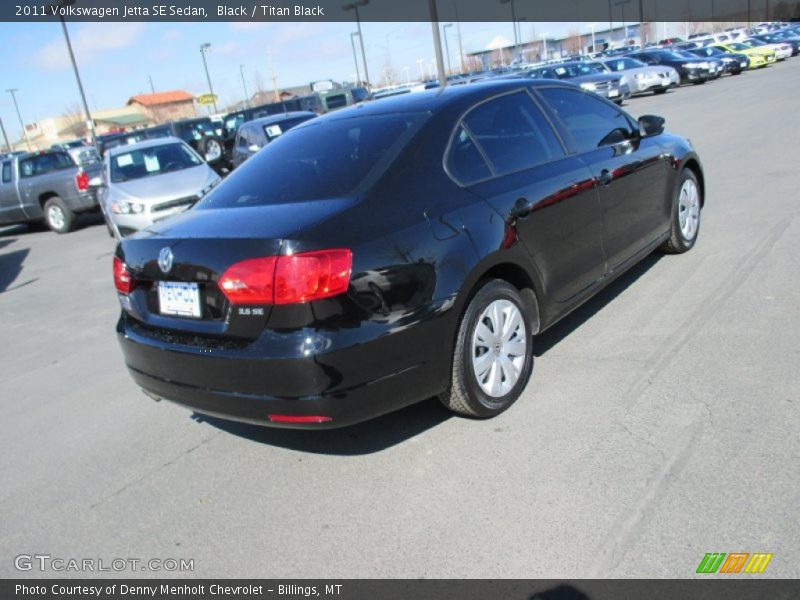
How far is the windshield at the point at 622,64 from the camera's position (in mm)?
28625

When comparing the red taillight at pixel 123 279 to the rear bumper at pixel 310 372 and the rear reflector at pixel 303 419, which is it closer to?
the rear bumper at pixel 310 372

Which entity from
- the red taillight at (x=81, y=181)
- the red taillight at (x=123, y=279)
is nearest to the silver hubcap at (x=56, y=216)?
the red taillight at (x=81, y=181)

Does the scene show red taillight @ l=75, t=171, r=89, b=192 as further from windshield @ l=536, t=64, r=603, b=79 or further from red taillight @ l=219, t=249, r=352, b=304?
windshield @ l=536, t=64, r=603, b=79

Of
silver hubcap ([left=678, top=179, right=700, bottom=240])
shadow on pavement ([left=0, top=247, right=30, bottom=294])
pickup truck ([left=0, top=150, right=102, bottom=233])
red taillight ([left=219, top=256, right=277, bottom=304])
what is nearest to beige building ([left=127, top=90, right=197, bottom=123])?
pickup truck ([left=0, top=150, right=102, bottom=233])

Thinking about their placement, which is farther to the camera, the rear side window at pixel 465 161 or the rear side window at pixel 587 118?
the rear side window at pixel 587 118

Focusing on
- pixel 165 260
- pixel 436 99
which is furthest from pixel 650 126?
pixel 165 260

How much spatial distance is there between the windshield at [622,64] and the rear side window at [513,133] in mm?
26779

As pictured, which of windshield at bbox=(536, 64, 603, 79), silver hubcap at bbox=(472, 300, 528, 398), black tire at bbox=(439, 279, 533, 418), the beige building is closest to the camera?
black tire at bbox=(439, 279, 533, 418)

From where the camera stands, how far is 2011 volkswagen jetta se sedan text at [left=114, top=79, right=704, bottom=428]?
3023 millimetres

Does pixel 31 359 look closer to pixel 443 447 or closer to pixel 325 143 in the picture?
pixel 325 143

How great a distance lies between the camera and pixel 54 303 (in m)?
8.20

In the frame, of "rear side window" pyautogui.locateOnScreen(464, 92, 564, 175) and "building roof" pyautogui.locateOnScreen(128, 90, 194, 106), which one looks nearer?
"rear side window" pyautogui.locateOnScreen(464, 92, 564, 175)

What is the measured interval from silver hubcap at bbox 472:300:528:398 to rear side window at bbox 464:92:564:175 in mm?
830
